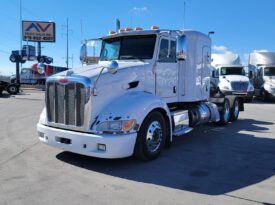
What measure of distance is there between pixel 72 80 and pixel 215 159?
3231mm

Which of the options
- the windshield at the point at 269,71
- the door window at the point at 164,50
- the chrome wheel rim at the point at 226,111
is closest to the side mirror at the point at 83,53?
the door window at the point at 164,50

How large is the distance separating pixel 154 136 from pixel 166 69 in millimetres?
1812

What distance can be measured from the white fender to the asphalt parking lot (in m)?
0.93

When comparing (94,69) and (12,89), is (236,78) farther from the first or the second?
(12,89)

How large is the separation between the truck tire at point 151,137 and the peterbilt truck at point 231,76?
1281 cm

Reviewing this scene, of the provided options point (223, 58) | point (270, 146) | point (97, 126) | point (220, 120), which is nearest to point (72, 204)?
point (97, 126)


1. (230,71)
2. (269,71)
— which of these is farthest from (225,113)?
(269,71)

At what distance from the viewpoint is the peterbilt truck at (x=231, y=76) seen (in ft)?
65.8

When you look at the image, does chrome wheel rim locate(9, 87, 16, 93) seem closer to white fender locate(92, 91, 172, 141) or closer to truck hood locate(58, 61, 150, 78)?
truck hood locate(58, 61, 150, 78)

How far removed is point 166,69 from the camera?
786cm

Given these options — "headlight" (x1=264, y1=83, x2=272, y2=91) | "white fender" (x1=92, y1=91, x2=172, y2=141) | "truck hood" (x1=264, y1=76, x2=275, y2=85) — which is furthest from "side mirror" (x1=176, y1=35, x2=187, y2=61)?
"truck hood" (x1=264, y1=76, x2=275, y2=85)

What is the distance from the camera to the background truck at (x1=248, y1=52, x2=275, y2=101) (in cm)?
2231

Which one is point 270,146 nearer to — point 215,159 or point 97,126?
point 215,159

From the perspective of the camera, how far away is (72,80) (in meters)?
6.12
